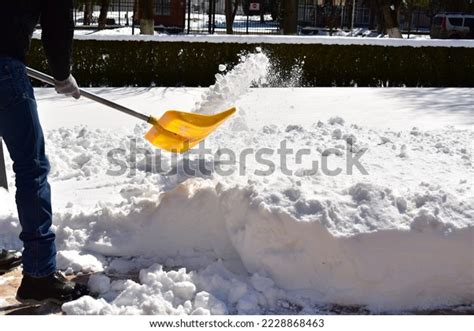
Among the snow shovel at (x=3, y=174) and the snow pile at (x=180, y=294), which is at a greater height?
the snow shovel at (x=3, y=174)

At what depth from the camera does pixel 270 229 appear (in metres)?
3.37

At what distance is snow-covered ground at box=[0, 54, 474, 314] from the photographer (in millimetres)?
3182

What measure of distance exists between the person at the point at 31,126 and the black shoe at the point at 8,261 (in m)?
0.48

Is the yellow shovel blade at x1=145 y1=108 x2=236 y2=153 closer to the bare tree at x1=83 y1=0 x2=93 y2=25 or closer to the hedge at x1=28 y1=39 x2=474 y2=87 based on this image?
the hedge at x1=28 y1=39 x2=474 y2=87

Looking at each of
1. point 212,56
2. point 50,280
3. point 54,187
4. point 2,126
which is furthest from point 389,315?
point 212,56

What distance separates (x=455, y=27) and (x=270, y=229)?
2583 cm

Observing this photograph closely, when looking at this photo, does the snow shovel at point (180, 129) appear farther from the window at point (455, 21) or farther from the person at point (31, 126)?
the window at point (455, 21)

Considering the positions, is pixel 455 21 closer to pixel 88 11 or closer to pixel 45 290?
pixel 88 11

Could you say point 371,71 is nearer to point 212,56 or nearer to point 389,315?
point 212,56

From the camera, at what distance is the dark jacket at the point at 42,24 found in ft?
9.13

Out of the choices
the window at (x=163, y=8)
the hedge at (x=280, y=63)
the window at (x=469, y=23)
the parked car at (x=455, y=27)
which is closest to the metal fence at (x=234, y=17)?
the window at (x=163, y=8)

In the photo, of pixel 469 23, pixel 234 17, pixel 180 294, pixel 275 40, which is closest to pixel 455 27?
pixel 469 23

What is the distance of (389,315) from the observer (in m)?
3.10

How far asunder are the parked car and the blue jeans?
25961 millimetres
